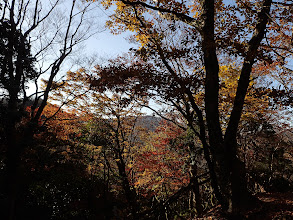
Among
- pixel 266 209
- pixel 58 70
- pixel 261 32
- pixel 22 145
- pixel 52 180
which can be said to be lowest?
pixel 52 180

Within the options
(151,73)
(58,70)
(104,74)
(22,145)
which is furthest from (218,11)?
(22,145)

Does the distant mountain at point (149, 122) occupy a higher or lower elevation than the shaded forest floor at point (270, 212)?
higher

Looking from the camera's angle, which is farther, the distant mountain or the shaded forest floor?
the distant mountain

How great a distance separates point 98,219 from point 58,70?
33.6 feet

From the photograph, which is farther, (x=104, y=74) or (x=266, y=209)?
(x=104, y=74)

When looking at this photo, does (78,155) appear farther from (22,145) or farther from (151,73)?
(151,73)

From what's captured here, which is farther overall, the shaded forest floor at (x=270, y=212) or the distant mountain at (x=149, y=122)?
the distant mountain at (x=149, y=122)

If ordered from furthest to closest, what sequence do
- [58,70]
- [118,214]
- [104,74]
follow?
[118,214]
[58,70]
[104,74]

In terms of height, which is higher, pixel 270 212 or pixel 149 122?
pixel 149 122

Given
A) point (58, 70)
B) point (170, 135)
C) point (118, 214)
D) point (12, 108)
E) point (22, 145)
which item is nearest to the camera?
point (12, 108)

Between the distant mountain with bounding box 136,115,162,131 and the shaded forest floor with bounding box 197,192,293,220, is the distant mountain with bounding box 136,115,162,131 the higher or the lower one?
the higher one

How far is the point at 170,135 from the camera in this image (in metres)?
11.3

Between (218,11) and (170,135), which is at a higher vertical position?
(218,11)

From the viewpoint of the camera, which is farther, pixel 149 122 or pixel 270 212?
pixel 149 122
